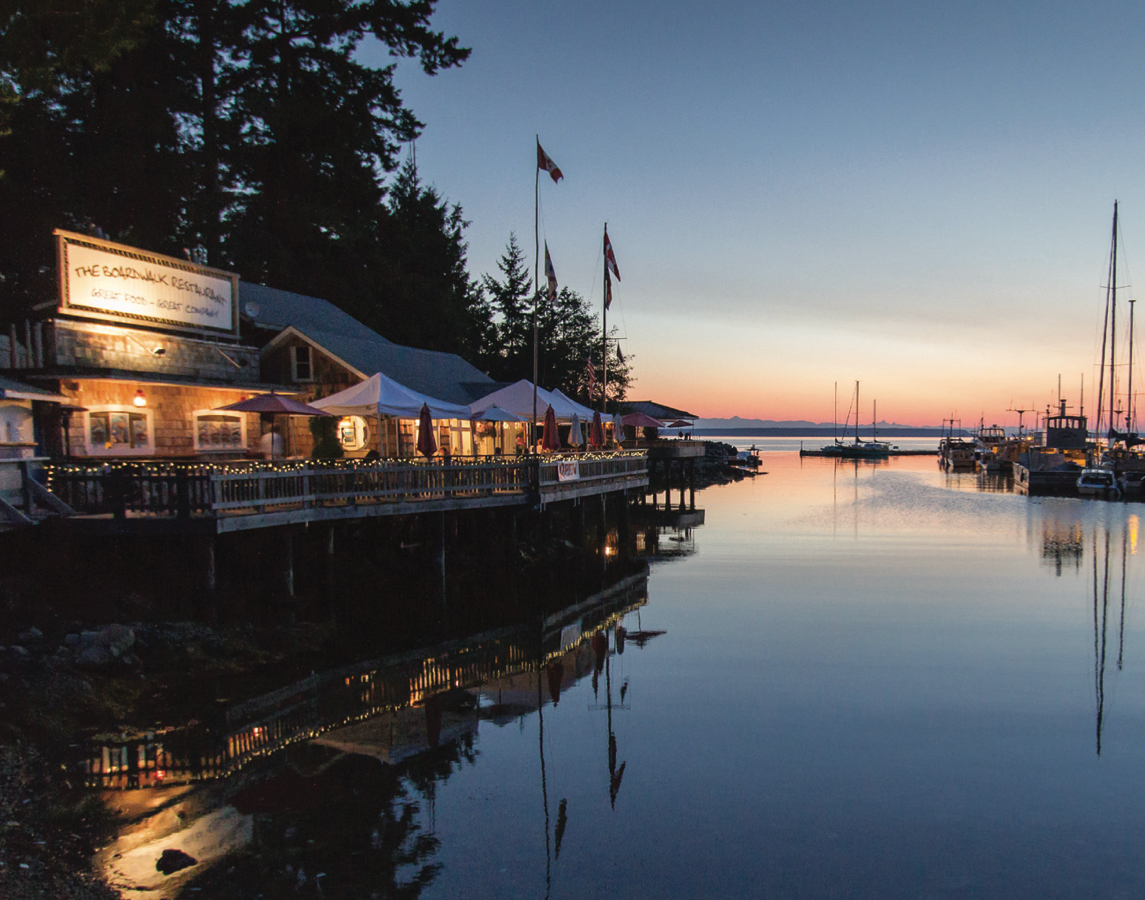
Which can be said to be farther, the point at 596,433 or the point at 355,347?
the point at 596,433

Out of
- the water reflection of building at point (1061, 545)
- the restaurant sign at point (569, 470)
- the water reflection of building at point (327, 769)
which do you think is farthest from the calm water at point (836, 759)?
the water reflection of building at point (1061, 545)

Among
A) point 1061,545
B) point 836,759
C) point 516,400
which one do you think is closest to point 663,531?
point 516,400

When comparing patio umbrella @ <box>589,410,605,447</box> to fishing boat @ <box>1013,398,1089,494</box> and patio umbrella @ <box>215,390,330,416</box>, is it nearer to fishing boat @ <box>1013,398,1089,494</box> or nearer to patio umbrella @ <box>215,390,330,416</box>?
patio umbrella @ <box>215,390,330,416</box>

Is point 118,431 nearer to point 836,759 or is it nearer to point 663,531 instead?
point 836,759

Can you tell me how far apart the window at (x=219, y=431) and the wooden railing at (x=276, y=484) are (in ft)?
8.44

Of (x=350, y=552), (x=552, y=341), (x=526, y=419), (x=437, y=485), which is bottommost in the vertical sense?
(x=350, y=552)

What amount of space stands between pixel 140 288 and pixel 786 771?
17997 mm

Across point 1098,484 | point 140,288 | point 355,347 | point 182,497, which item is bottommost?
point 1098,484

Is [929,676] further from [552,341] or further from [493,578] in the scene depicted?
[552,341]

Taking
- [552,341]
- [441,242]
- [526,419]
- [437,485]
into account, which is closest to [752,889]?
[437,485]

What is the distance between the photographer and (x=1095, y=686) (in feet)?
53.3

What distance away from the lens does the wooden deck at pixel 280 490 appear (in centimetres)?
1528

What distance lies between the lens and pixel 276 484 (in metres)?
16.9

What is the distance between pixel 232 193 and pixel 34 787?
3756 centimetres
